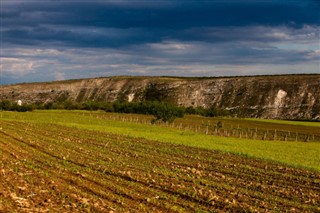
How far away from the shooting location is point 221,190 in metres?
19.8

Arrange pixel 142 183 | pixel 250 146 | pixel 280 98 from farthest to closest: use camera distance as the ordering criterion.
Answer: pixel 280 98
pixel 250 146
pixel 142 183

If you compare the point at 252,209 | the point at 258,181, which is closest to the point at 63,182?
the point at 252,209

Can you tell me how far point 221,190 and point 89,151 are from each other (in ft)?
47.1

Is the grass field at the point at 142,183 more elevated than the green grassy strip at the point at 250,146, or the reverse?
the grass field at the point at 142,183

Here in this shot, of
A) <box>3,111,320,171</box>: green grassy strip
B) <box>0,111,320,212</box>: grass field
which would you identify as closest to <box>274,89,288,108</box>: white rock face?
<box>3,111,320,171</box>: green grassy strip

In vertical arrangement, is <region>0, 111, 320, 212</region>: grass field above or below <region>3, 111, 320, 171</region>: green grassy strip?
above

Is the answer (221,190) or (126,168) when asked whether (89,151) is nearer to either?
(126,168)

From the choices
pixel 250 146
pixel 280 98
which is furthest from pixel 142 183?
pixel 280 98

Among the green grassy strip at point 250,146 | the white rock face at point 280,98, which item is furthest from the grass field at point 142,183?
the white rock face at point 280,98

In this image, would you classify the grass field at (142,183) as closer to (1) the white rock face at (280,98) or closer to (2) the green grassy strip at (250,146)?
(2) the green grassy strip at (250,146)

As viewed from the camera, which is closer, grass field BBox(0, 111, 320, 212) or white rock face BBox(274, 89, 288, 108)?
grass field BBox(0, 111, 320, 212)

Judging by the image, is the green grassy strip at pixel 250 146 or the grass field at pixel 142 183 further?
the green grassy strip at pixel 250 146

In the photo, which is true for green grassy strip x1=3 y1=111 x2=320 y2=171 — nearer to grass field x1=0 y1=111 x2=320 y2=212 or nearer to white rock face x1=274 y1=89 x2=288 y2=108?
grass field x1=0 y1=111 x2=320 y2=212

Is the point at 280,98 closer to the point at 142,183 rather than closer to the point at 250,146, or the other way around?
the point at 250,146
